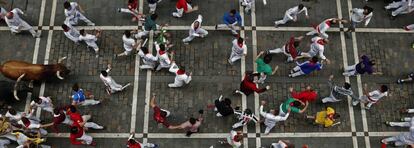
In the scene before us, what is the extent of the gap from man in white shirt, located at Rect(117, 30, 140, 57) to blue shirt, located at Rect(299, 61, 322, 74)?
6.51 m

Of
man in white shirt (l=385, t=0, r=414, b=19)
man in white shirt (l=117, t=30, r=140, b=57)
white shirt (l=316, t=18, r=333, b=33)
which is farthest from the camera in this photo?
man in white shirt (l=385, t=0, r=414, b=19)

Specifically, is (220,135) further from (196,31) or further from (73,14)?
(73,14)

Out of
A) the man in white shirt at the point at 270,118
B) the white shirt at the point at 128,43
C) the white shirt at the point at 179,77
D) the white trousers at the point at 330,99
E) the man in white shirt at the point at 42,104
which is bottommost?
the man in white shirt at the point at 270,118

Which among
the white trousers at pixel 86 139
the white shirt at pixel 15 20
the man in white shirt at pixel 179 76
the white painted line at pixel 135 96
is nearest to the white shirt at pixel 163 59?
the man in white shirt at pixel 179 76

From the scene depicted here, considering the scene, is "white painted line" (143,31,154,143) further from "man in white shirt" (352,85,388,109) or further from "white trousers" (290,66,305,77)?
"man in white shirt" (352,85,388,109)

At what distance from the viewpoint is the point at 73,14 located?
1848 centimetres

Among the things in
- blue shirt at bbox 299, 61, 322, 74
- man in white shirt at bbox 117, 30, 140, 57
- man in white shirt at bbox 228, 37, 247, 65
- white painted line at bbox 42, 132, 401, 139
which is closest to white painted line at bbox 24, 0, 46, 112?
white painted line at bbox 42, 132, 401, 139

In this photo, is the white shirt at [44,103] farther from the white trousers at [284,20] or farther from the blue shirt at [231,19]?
the white trousers at [284,20]

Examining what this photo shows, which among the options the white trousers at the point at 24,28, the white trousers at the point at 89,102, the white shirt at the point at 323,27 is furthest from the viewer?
the white trousers at the point at 24,28

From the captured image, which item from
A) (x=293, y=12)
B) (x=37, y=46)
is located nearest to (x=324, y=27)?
(x=293, y=12)

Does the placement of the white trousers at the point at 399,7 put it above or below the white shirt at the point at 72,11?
above

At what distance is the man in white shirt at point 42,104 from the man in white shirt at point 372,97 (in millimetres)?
11582

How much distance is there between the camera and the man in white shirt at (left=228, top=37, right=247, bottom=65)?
17094 mm

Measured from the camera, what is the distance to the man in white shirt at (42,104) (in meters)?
16.2
